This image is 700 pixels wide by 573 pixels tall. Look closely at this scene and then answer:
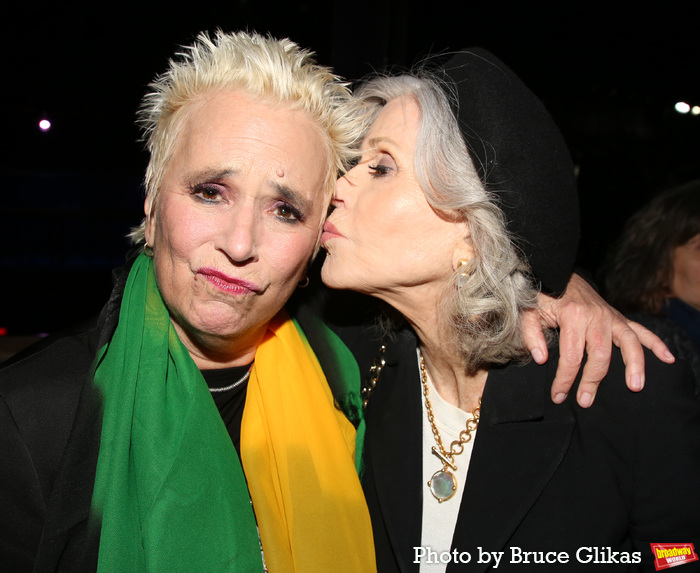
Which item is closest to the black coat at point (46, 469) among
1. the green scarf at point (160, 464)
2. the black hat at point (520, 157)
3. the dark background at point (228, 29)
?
the green scarf at point (160, 464)

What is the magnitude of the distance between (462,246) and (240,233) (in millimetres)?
711

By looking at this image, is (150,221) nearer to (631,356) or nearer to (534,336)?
(534,336)

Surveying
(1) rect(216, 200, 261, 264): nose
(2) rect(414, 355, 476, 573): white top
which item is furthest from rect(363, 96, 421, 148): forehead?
(2) rect(414, 355, 476, 573): white top

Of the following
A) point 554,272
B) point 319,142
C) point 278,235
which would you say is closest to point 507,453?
point 554,272

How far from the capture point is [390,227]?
1.58 m

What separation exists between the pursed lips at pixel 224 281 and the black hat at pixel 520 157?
0.77 meters

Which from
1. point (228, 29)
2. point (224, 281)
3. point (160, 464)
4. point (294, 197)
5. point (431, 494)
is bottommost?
point (431, 494)

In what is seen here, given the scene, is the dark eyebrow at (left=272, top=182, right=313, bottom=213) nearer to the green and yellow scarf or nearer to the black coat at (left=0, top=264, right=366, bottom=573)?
the green and yellow scarf

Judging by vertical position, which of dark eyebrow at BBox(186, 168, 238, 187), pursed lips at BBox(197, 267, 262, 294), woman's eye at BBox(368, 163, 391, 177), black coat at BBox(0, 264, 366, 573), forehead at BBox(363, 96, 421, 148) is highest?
forehead at BBox(363, 96, 421, 148)

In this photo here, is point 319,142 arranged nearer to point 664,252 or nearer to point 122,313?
point 122,313

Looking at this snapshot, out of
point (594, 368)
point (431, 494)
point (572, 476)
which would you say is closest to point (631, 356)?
point (594, 368)

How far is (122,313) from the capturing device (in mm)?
1473

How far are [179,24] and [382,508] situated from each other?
3.21 meters

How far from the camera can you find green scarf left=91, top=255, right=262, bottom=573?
1292mm
